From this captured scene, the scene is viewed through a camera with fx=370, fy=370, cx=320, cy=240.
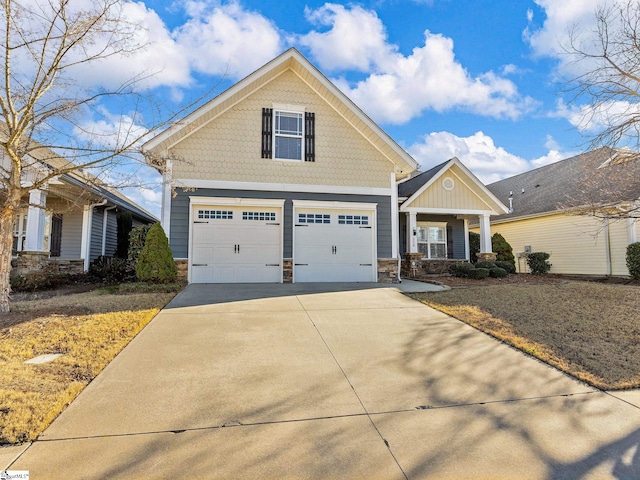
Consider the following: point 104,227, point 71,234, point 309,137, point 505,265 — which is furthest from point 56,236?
point 505,265

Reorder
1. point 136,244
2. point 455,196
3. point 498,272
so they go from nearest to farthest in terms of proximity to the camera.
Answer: point 136,244, point 498,272, point 455,196

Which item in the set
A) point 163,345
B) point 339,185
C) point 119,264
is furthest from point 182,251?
point 163,345

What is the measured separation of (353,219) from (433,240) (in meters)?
6.08

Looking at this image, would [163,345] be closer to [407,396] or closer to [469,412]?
[407,396]

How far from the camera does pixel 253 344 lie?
5.30 metres

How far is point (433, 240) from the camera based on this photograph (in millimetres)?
16609

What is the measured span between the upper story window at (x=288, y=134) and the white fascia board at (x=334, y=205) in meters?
1.42

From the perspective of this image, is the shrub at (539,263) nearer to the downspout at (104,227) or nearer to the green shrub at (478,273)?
the green shrub at (478,273)

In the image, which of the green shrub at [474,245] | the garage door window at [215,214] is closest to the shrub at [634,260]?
the green shrub at [474,245]

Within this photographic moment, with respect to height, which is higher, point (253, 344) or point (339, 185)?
point (339, 185)

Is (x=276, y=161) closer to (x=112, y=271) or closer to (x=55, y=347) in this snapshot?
(x=112, y=271)

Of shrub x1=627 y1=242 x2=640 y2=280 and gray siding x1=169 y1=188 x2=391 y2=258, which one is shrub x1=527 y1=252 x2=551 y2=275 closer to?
shrub x1=627 y1=242 x2=640 y2=280

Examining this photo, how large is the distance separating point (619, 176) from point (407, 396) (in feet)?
33.1

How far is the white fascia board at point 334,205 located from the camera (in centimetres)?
1162
